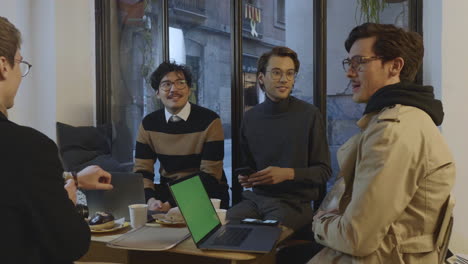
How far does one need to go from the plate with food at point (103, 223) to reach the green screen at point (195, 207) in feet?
1.24

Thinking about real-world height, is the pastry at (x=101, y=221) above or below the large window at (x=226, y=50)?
below

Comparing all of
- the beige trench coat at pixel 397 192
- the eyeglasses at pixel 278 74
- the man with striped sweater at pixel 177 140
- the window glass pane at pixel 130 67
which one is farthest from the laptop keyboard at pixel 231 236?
the window glass pane at pixel 130 67

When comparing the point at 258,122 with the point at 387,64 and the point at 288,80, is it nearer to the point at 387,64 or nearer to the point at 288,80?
the point at 288,80

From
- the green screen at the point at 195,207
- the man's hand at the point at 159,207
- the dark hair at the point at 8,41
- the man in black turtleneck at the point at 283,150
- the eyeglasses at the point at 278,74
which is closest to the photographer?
the dark hair at the point at 8,41

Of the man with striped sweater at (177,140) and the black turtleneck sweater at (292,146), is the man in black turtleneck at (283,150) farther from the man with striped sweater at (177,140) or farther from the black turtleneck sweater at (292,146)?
the man with striped sweater at (177,140)

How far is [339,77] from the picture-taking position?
282 centimetres

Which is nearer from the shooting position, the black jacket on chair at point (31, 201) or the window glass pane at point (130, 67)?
the black jacket on chair at point (31, 201)

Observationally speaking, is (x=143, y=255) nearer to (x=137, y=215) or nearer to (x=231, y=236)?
(x=137, y=215)

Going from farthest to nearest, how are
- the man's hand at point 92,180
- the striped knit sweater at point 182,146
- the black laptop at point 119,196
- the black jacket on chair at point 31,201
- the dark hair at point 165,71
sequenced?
1. the dark hair at point 165,71
2. the striped knit sweater at point 182,146
3. the black laptop at point 119,196
4. the man's hand at point 92,180
5. the black jacket on chair at point 31,201

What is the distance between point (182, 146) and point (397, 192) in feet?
5.59

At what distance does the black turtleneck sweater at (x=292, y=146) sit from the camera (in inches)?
97.7

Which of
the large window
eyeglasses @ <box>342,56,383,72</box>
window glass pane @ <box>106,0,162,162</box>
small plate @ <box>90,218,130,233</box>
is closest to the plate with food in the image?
small plate @ <box>90,218,130,233</box>

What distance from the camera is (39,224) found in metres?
1.13

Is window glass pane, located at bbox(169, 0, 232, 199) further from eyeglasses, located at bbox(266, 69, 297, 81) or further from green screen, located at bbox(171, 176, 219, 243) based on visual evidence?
green screen, located at bbox(171, 176, 219, 243)
